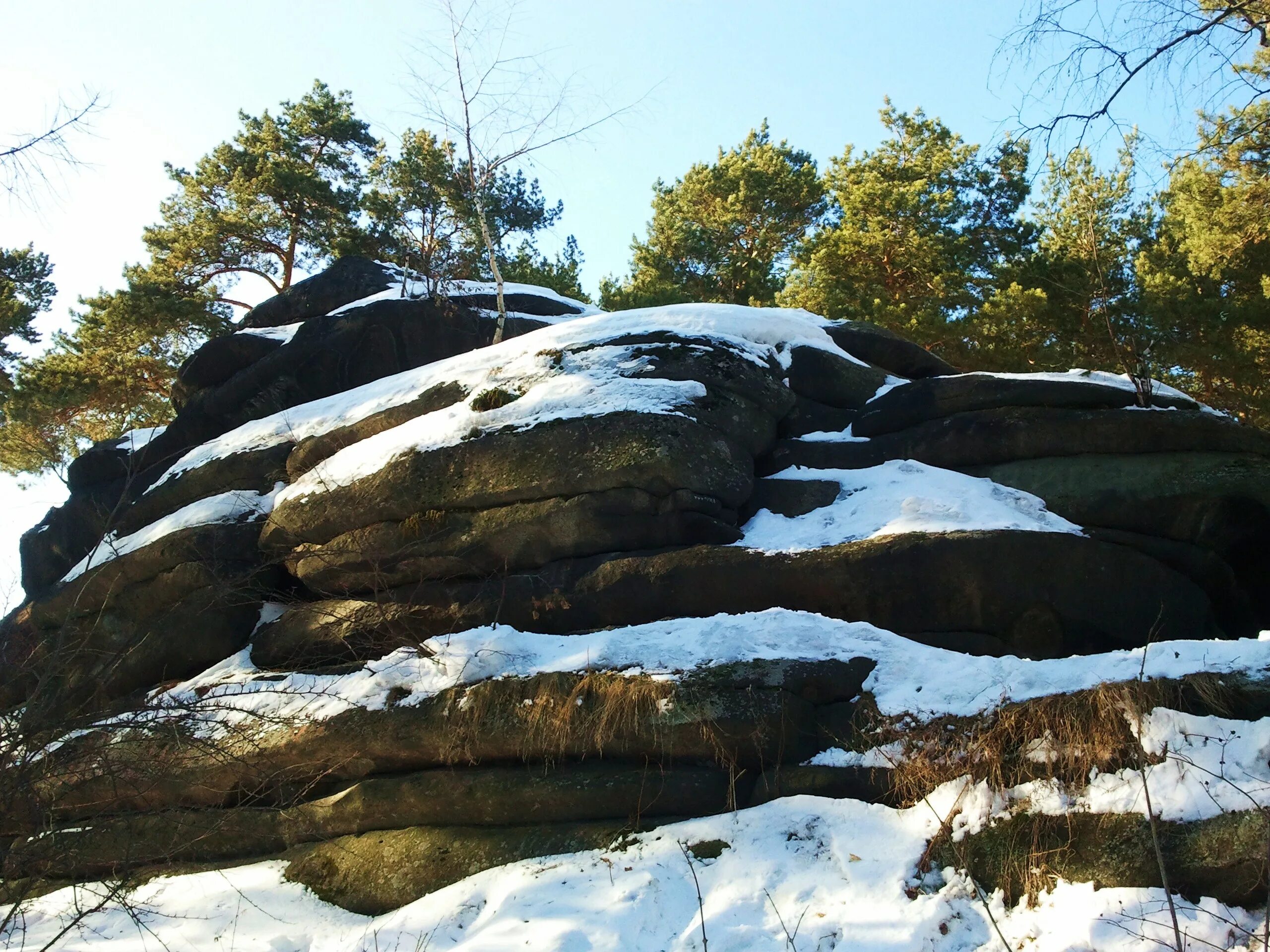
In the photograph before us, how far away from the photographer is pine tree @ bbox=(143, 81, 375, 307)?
20.2 m

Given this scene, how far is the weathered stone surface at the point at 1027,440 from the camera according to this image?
8.85m

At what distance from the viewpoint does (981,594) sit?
7.72m

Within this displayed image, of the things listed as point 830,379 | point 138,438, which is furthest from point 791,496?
point 138,438

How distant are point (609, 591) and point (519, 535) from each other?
1177mm

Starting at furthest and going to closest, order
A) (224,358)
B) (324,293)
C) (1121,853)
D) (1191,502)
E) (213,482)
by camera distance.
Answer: (324,293), (224,358), (213,482), (1191,502), (1121,853)

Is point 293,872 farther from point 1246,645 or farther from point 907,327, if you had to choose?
point 907,327

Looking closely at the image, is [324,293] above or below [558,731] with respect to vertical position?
above

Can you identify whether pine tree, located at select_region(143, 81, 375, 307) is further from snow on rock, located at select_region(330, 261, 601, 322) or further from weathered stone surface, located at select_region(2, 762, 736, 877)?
weathered stone surface, located at select_region(2, 762, 736, 877)

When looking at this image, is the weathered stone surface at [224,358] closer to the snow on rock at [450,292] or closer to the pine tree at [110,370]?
the snow on rock at [450,292]

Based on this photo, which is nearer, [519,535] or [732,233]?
[519,535]

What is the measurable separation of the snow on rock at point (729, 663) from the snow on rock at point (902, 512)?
3.63 feet

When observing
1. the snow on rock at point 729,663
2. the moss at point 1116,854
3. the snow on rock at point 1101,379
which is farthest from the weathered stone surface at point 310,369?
the moss at point 1116,854

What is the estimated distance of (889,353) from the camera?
11.9m

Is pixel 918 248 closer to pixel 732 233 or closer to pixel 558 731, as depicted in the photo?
pixel 732 233
